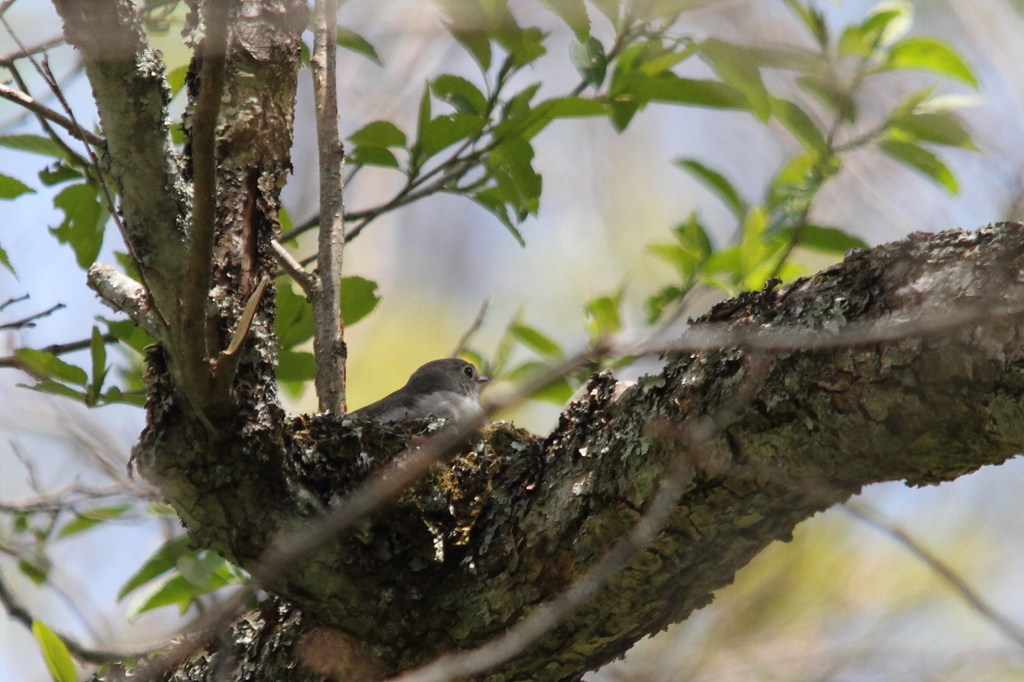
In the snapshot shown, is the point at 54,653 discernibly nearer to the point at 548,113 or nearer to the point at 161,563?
the point at 161,563

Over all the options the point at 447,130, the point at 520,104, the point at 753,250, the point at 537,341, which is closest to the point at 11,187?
the point at 447,130

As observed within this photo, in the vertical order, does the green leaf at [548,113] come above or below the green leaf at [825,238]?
above

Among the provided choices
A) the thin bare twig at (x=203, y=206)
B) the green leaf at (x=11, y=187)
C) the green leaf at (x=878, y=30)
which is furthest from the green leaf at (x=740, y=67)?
the green leaf at (x=11, y=187)

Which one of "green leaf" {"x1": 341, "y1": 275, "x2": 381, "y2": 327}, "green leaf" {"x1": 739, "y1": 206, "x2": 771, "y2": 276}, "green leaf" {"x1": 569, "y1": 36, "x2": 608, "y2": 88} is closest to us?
"green leaf" {"x1": 569, "y1": 36, "x2": 608, "y2": 88}

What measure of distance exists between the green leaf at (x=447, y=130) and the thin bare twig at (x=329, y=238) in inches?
10.2

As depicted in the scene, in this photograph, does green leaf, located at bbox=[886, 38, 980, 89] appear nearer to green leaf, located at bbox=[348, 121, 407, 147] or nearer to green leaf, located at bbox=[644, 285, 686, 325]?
green leaf, located at bbox=[644, 285, 686, 325]

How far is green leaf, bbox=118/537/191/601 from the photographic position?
9.07ft

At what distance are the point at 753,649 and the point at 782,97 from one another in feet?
12.6

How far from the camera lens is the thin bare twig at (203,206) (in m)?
1.26

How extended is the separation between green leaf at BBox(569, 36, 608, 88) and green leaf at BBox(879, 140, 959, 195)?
958mm

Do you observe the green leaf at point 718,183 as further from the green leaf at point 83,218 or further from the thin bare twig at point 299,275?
the green leaf at point 83,218

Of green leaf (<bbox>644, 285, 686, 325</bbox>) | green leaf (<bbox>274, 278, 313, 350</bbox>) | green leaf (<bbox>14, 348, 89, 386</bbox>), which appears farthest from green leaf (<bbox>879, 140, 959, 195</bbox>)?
green leaf (<bbox>14, 348, 89, 386</bbox>)

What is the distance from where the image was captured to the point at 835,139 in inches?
120

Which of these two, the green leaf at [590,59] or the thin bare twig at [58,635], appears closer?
the green leaf at [590,59]
